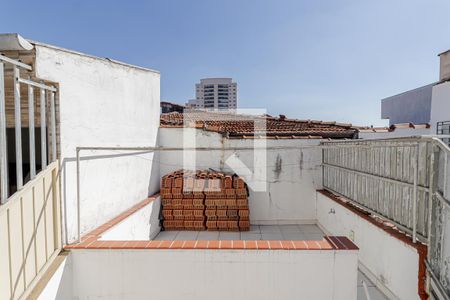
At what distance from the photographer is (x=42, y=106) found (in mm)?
3557

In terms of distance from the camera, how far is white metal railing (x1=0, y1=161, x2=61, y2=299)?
286cm

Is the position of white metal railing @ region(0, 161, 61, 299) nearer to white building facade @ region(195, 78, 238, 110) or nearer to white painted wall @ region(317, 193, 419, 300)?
white painted wall @ region(317, 193, 419, 300)

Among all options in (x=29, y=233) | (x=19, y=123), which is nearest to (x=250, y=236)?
(x=29, y=233)

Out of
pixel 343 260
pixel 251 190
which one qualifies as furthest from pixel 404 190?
pixel 251 190

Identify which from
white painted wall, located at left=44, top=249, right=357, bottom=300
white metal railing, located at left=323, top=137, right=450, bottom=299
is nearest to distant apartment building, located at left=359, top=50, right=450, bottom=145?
white metal railing, located at left=323, top=137, right=450, bottom=299

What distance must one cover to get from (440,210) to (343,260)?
54.1 inches

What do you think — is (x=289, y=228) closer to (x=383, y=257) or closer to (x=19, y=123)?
(x=383, y=257)

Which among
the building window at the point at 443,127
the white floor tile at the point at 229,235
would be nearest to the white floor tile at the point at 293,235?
the white floor tile at the point at 229,235

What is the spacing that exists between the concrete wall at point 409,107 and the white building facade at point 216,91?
48.3m

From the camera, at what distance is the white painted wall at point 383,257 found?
3740 millimetres

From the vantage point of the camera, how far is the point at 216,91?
7675 centimetres

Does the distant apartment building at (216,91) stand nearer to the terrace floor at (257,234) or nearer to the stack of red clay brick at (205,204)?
the stack of red clay brick at (205,204)

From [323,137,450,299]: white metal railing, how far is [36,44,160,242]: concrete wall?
4.96 m

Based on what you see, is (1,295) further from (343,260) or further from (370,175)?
(370,175)
